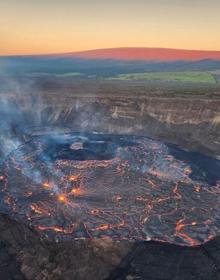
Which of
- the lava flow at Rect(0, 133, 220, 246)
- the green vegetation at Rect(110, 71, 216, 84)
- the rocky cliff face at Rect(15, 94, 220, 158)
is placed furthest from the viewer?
the green vegetation at Rect(110, 71, 216, 84)

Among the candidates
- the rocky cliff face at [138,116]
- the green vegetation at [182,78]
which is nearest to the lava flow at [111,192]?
the rocky cliff face at [138,116]

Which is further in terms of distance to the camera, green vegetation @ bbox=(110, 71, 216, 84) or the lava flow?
green vegetation @ bbox=(110, 71, 216, 84)

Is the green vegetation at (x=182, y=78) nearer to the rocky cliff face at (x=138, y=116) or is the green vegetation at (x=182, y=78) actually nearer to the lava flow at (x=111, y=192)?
the rocky cliff face at (x=138, y=116)

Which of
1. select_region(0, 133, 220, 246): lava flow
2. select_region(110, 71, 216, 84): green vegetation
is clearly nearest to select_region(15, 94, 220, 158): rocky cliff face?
select_region(0, 133, 220, 246): lava flow

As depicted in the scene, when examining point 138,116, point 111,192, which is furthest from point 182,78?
point 111,192

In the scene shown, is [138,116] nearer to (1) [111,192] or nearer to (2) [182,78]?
(1) [111,192]

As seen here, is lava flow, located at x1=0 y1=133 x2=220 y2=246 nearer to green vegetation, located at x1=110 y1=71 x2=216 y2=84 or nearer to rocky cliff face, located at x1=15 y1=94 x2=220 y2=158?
rocky cliff face, located at x1=15 y1=94 x2=220 y2=158

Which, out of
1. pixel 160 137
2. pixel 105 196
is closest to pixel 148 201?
pixel 105 196

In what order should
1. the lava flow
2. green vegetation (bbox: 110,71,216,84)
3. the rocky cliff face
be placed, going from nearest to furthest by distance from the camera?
the lava flow → the rocky cliff face → green vegetation (bbox: 110,71,216,84)

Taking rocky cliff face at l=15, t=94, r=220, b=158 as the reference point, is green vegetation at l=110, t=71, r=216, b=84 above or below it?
below
